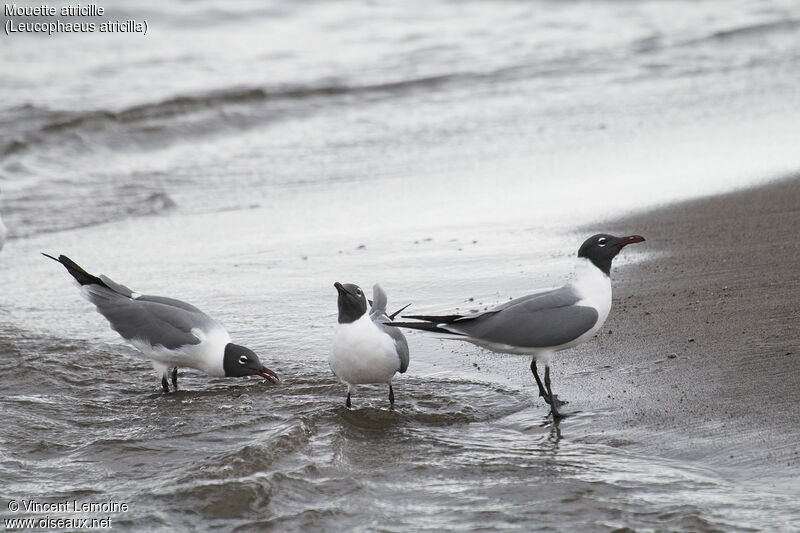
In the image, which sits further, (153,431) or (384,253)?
(384,253)

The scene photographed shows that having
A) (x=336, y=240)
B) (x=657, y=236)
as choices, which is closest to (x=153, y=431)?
(x=336, y=240)

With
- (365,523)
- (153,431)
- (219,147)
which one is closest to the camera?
(365,523)

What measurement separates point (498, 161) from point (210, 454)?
676 centimetres

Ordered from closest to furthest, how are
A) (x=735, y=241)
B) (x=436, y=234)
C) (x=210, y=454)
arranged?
(x=210, y=454) → (x=735, y=241) → (x=436, y=234)

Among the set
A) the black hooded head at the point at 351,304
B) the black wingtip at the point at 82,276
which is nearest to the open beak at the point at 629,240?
the black hooded head at the point at 351,304

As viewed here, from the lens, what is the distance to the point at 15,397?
6.11 m

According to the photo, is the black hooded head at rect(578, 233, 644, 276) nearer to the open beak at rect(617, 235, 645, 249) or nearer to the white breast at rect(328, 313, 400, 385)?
the open beak at rect(617, 235, 645, 249)

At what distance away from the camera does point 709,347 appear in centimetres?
590

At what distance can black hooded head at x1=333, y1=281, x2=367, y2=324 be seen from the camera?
562 cm

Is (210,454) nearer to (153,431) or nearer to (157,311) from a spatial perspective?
(153,431)

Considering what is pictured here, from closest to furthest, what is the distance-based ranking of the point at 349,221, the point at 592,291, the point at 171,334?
the point at 592,291 < the point at 171,334 < the point at 349,221

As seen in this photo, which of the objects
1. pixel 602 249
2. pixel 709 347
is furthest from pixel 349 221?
pixel 709 347

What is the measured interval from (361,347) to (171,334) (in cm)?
143

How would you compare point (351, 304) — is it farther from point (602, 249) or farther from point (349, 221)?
point (349, 221)
